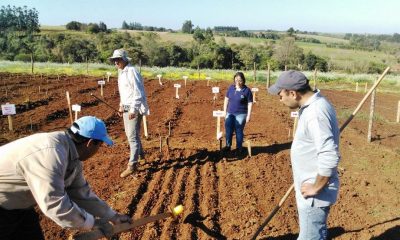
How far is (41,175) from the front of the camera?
237 cm

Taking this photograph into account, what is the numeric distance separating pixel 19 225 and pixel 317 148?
2311mm

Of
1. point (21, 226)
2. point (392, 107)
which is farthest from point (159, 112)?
point (392, 107)

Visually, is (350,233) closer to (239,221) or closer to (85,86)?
(239,221)

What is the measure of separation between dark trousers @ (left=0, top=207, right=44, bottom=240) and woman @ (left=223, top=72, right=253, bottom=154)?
4709 millimetres

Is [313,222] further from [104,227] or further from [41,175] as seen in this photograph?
[41,175]

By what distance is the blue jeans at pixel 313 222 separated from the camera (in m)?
3.03

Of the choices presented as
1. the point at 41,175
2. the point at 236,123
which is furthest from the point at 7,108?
the point at 41,175

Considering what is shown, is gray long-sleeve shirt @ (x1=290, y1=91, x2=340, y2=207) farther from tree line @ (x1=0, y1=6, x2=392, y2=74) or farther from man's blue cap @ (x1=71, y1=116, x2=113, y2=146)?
tree line @ (x1=0, y1=6, x2=392, y2=74)

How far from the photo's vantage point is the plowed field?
4.73m

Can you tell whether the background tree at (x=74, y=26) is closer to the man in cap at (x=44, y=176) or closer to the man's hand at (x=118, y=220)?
the man's hand at (x=118, y=220)

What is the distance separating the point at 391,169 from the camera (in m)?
7.29

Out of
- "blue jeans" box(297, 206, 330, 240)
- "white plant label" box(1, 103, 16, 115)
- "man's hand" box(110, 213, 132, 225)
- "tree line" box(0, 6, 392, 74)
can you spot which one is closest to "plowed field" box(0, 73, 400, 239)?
"white plant label" box(1, 103, 16, 115)

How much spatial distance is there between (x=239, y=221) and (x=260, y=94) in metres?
13.2

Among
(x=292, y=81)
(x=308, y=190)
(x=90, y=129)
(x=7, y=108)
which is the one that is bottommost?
(x=7, y=108)
